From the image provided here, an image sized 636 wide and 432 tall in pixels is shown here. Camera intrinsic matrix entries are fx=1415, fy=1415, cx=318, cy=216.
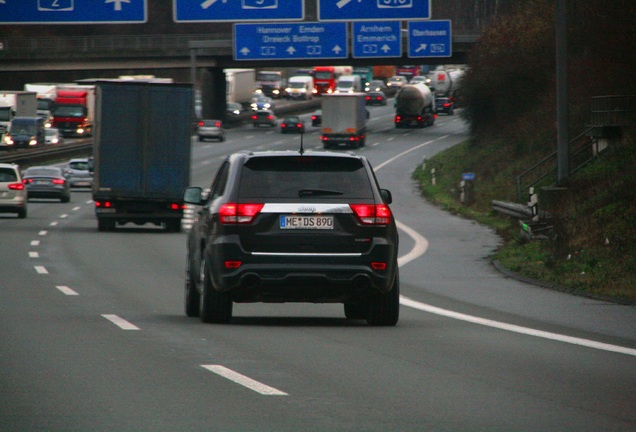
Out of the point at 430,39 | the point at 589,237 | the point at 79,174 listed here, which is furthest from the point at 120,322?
the point at 430,39

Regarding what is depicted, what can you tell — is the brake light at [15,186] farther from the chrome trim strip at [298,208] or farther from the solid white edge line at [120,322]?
the chrome trim strip at [298,208]

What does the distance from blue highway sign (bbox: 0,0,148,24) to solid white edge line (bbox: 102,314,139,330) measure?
35.2 meters

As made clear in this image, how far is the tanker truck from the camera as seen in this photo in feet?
326

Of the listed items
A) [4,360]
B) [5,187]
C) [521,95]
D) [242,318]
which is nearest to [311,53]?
[521,95]

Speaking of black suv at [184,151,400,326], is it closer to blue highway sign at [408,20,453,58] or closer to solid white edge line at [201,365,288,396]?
solid white edge line at [201,365,288,396]

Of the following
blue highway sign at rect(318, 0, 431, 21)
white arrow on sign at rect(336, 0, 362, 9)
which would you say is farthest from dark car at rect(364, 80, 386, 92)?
blue highway sign at rect(318, 0, 431, 21)

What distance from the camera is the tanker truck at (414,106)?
3907 inches

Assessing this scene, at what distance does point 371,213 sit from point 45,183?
40.3 metres

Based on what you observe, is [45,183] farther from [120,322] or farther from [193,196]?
[120,322]

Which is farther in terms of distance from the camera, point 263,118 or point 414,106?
point 263,118

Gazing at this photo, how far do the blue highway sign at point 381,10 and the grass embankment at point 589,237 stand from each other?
38.2 feet

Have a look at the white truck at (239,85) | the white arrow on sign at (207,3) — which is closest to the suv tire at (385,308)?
the white arrow on sign at (207,3)

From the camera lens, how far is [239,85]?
112188 millimetres

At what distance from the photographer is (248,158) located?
42.5 feet
